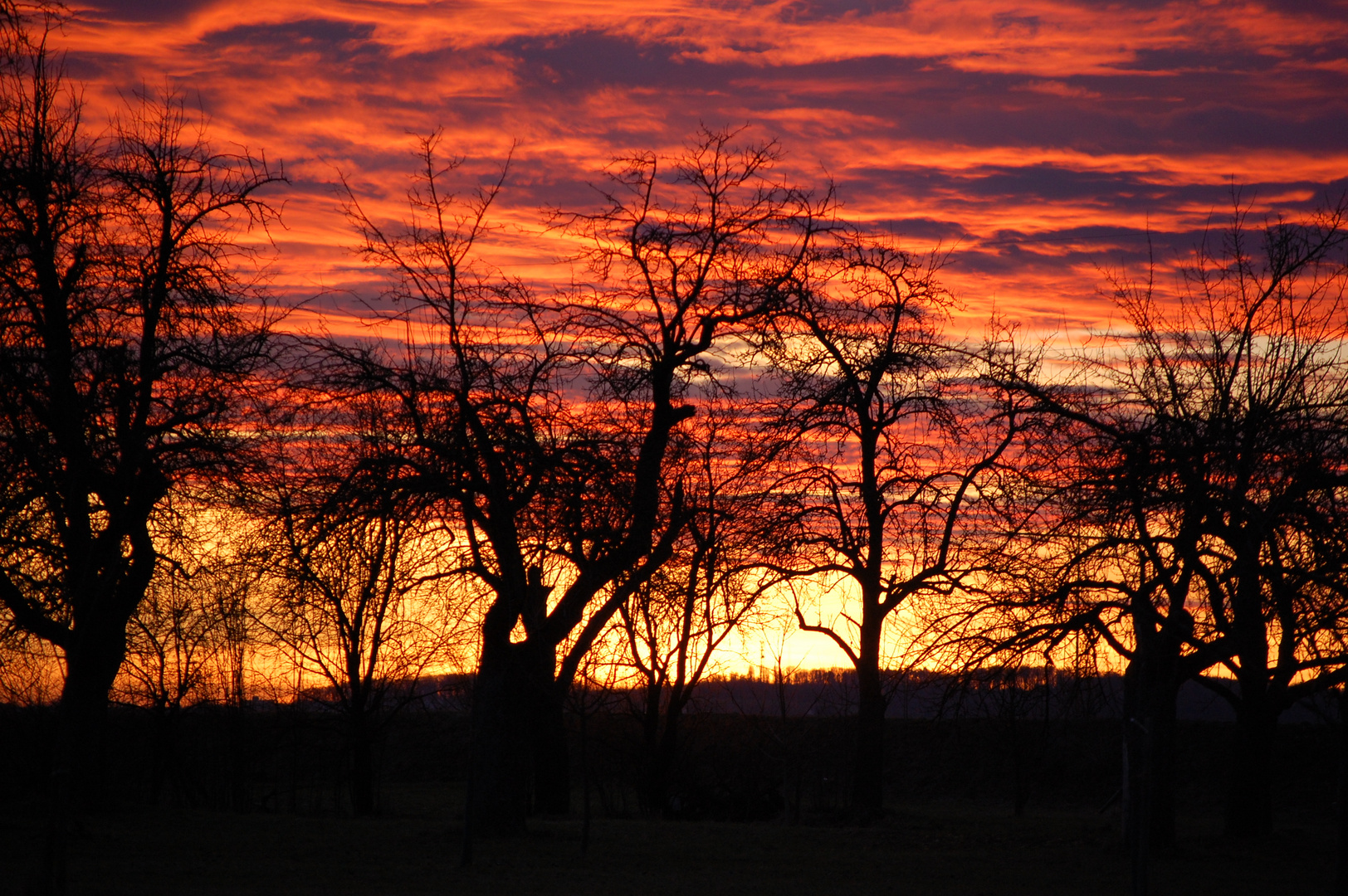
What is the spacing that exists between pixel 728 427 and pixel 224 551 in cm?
1082

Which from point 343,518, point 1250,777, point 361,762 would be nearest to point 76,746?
point 343,518

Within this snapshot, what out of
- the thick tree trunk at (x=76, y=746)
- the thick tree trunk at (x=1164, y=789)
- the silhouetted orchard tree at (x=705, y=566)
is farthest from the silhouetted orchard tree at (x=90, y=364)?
the thick tree trunk at (x=1164, y=789)

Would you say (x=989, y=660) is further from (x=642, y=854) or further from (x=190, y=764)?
(x=190, y=764)

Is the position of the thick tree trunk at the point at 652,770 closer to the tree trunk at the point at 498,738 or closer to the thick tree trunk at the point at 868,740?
the thick tree trunk at the point at 868,740

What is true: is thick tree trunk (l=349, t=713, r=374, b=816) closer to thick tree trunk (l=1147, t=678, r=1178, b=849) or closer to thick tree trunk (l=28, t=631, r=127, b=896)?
thick tree trunk (l=28, t=631, r=127, b=896)

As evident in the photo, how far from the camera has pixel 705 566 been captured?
2014 cm

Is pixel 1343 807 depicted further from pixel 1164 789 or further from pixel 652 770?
pixel 652 770

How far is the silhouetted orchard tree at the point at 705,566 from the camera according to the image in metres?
19.5

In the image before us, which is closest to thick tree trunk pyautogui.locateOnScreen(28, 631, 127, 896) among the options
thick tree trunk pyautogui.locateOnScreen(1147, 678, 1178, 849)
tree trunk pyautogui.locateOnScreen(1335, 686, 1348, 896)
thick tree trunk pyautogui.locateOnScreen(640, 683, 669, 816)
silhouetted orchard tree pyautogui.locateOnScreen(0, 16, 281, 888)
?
silhouetted orchard tree pyautogui.locateOnScreen(0, 16, 281, 888)

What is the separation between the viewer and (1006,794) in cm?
4062

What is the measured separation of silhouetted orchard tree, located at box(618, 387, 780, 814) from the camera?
1955 cm

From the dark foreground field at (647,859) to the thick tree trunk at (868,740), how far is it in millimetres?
639

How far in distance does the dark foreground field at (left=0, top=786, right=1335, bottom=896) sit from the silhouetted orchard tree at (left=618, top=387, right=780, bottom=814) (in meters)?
4.46

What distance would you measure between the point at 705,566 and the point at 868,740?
496 cm
